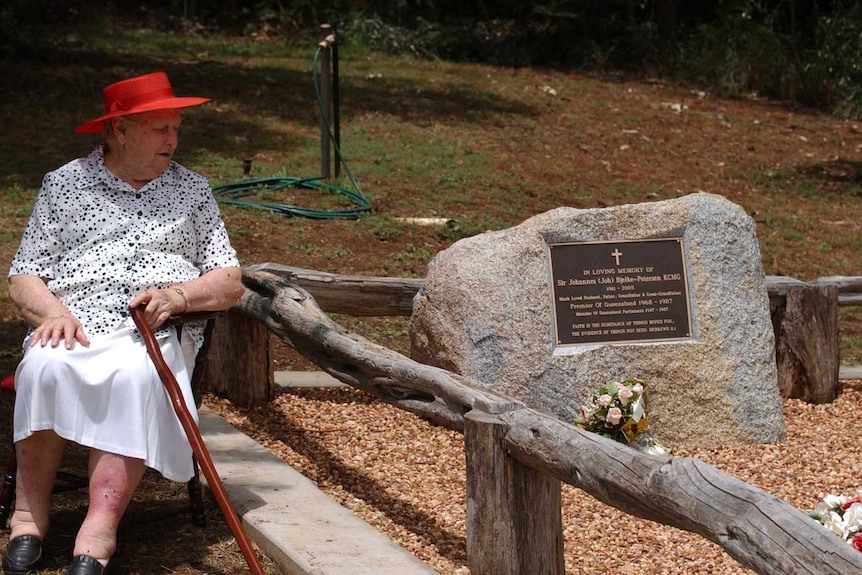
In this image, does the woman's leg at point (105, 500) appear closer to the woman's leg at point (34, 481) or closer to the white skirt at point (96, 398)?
the white skirt at point (96, 398)

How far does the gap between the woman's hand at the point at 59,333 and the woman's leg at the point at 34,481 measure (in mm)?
292

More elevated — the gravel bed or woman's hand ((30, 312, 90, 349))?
woman's hand ((30, 312, 90, 349))

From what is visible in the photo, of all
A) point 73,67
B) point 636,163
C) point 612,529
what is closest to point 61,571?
point 612,529

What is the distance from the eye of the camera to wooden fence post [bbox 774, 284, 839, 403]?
5.74 meters

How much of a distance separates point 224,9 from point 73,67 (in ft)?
19.3

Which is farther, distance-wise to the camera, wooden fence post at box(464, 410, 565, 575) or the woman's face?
the woman's face

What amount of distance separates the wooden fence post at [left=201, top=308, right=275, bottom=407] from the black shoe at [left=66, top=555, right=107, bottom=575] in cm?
217

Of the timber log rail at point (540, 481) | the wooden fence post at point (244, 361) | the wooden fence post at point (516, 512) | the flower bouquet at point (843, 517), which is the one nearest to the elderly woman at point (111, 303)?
the timber log rail at point (540, 481)

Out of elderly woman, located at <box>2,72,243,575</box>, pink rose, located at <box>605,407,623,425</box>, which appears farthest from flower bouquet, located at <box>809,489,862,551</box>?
elderly woman, located at <box>2,72,243,575</box>

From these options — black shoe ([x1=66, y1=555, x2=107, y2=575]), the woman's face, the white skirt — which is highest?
the woman's face

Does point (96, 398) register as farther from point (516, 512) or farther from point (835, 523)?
point (835, 523)

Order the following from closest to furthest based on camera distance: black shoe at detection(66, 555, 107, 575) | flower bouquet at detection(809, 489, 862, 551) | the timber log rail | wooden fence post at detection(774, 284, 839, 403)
→ the timber log rail
flower bouquet at detection(809, 489, 862, 551)
black shoe at detection(66, 555, 107, 575)
wooden fence post at detection(774, 284, 839, 403)

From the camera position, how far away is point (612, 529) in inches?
166

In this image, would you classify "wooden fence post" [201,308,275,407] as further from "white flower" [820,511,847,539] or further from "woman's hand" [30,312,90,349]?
"white flower" [820,511,847,539]
